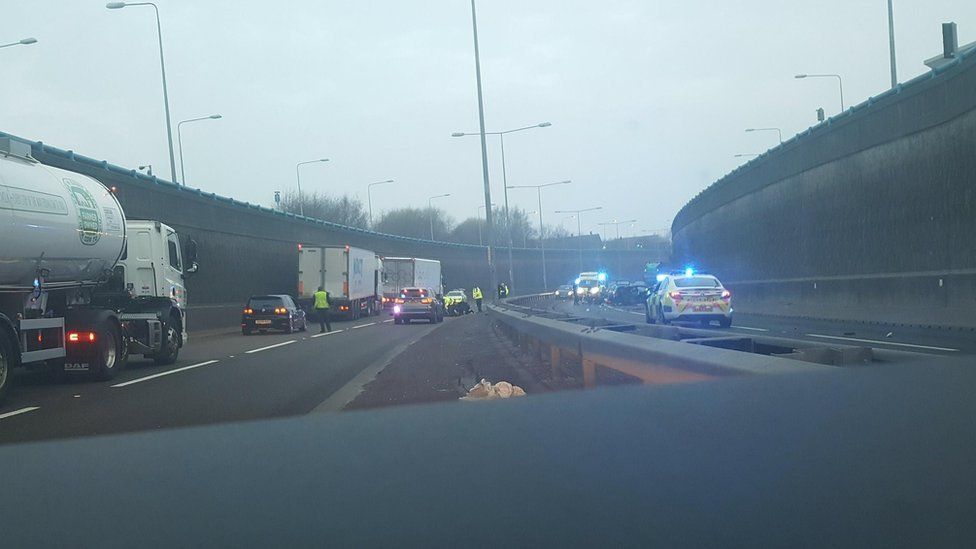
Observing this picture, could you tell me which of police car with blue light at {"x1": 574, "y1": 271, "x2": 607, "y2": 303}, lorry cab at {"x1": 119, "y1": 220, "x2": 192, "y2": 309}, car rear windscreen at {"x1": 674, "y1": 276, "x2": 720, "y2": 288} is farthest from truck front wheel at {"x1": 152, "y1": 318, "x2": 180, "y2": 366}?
police car with blue light at {"x1": 574, "y1": 271, "x2": 607, "y2": 303}

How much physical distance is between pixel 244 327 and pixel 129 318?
59.9 ft

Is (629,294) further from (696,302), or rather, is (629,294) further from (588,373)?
(588,373)

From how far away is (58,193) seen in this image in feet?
52.9

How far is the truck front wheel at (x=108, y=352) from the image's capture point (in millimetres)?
17141

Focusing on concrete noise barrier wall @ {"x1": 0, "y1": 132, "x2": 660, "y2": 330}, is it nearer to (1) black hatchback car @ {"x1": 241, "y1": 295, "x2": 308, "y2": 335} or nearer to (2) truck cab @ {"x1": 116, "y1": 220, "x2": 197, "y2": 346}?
(2) truck cab @ {"x1": 116, "y1": 220, "x2": 197, "y2": 346}

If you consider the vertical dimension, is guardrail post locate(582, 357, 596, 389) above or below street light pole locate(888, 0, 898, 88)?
below

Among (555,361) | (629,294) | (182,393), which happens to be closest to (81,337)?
(182,393)

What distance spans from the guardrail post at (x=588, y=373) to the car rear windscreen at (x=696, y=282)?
16876mm

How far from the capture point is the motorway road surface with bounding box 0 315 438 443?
1084 cm

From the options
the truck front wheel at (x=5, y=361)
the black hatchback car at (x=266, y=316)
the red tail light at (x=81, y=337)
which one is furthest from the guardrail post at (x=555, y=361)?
the black hatchback car at (x=266, y=316)

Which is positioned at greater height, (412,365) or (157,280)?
(157,280)

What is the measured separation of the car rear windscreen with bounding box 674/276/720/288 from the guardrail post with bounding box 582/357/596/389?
55.4 feet

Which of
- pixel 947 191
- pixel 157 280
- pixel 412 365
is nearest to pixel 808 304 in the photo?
pixel 947 191

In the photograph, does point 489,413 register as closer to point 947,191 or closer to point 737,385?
point 737,385
